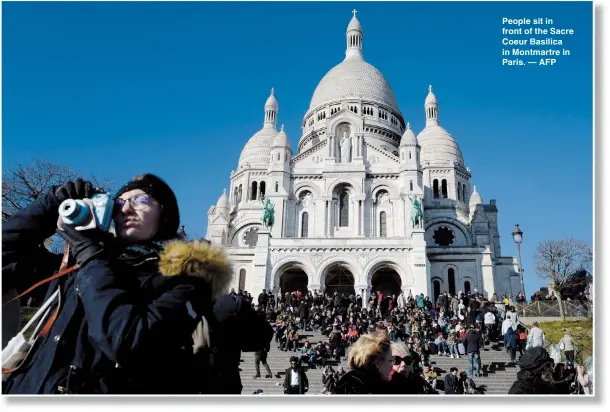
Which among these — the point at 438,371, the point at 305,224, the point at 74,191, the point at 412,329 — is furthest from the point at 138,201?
the point at 305,224

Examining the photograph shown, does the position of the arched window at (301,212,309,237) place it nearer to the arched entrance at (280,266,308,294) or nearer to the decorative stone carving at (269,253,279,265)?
the arched entrance at (280,266,308,294)

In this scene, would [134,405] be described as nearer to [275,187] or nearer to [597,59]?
[597,59]

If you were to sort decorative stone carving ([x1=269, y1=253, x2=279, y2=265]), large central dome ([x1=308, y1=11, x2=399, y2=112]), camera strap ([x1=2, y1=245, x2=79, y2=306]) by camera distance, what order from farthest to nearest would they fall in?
large central dome ([x1=308, y1=11, x2=399, y2=112]), decorative stone carving ([x1=269, y1=253, x2=279, y2=265]), camera strap ([x1=2, y1=245, x2=79, y2=306])

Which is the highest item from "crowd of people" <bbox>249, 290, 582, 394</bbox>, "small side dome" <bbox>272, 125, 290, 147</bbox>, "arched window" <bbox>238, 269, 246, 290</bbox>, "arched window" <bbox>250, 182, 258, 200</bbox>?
"small side dome" <bbox>272, 125, 290, 147</bbox>

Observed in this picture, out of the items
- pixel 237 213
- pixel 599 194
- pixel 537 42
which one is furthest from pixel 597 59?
pixel 237 213

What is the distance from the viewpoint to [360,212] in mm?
38688

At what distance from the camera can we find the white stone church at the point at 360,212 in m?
34.5

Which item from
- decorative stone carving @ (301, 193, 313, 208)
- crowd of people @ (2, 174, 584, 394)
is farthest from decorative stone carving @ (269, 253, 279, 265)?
crowd of people @ (2, 174, 584, 394)

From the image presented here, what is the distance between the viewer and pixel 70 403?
342 cm

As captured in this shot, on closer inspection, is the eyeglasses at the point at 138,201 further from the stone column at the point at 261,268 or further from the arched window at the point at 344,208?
the arched window at the point at 344,208

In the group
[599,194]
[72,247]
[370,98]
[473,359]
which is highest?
[370,98]

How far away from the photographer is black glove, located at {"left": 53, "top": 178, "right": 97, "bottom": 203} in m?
3.29

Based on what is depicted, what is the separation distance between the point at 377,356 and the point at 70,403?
7.32 feet

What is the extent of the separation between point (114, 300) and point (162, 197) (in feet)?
3.09
